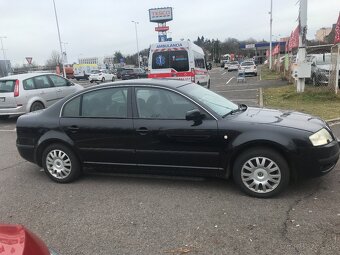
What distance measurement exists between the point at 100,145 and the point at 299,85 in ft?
34.9

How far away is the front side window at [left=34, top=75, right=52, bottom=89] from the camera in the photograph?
12203 mm

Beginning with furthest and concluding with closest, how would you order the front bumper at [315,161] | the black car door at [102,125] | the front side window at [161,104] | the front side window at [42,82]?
the front side window at [42,82], the black car door at [102,125], the front side window at [161,104], the front bumper at [315,161]

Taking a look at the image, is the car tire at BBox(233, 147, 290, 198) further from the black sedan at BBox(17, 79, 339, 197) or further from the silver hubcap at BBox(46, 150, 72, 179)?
the silver hubcap at BBox(46, 150, 72, 179)

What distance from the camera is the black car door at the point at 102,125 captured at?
5.21 metres

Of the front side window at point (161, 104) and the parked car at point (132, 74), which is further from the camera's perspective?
the parked car at point (132, 74)

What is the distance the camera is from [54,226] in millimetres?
4188

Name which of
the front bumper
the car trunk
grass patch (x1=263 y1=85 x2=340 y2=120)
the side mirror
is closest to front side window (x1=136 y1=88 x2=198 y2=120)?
the side mirror

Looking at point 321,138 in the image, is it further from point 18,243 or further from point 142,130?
point 18,243

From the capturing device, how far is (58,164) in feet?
18.5

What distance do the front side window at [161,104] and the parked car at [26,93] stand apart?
7563mm

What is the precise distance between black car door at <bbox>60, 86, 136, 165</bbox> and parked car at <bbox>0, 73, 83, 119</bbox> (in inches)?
265

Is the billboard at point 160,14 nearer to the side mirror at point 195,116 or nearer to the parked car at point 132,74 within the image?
the parked car at point 132,74

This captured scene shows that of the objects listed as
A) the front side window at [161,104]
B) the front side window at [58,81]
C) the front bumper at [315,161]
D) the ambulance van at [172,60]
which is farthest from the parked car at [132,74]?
the front bumper at [315,161]

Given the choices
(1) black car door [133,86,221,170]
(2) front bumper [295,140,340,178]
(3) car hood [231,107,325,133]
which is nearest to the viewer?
(2) front bumper [295,140,340,178]
